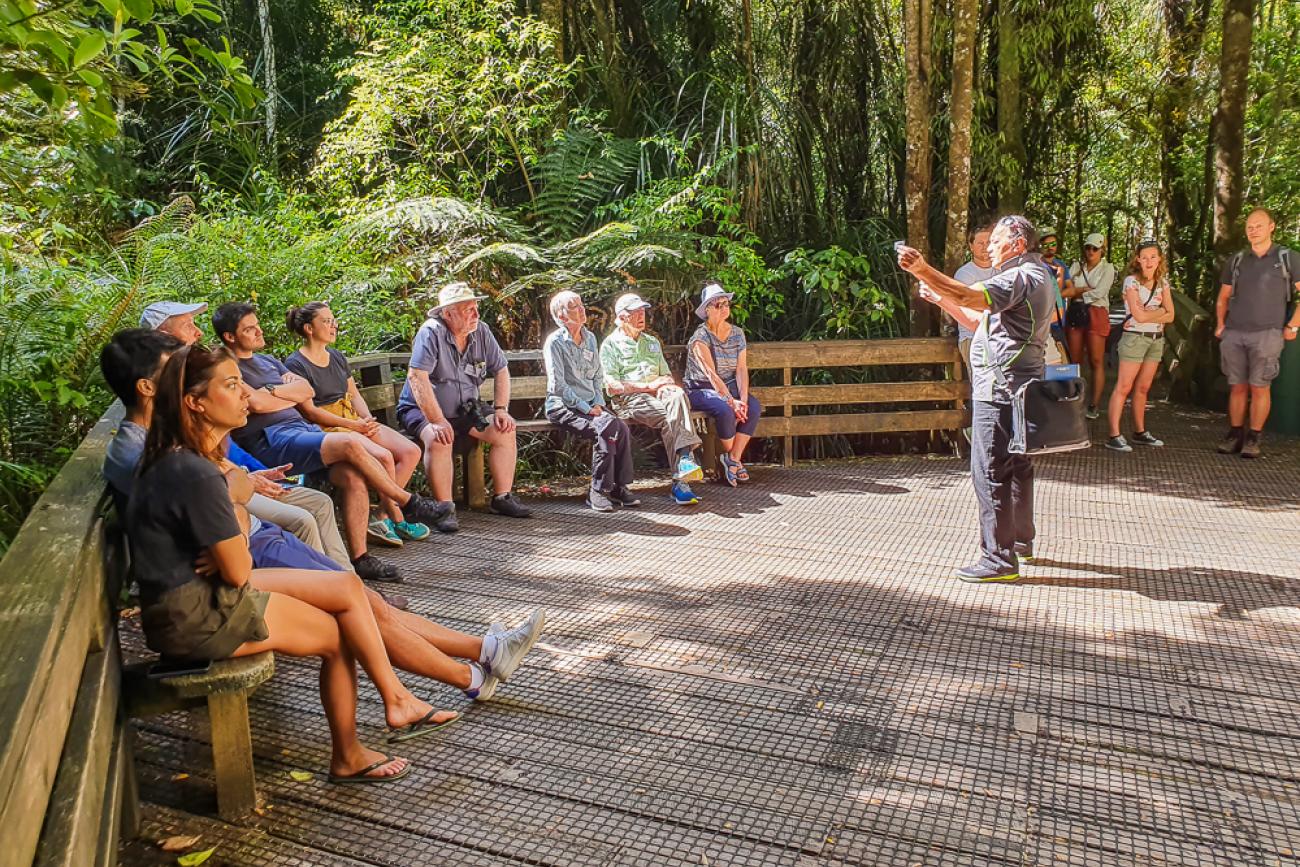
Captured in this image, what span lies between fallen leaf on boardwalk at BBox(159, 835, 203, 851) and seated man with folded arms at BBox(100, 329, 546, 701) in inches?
33.9

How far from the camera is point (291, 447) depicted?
5.19 metres

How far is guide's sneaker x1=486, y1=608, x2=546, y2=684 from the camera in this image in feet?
12.2

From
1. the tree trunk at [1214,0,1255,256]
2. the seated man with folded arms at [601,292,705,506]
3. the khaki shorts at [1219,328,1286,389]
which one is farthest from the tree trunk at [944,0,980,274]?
the seated man with folded arms at [601,292,705,506]

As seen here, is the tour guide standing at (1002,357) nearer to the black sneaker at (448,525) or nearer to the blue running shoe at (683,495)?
the blue running shoe at (683,495)

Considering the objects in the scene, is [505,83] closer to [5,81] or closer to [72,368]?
[72,368]

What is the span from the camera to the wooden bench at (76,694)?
1.63 m

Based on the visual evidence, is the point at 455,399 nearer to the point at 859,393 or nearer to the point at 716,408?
the point at 716,408

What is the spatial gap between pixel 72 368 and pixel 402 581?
187cm

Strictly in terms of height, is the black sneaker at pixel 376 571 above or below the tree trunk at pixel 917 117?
below

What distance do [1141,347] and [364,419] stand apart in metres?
6.51

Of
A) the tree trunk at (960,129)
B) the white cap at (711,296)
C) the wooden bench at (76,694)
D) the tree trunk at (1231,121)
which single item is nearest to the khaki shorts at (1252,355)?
the tree trunk at (960,129)

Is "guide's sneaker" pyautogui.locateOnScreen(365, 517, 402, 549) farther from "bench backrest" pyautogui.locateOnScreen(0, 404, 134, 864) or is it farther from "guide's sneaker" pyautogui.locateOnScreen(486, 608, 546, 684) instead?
"bench backrest" pyautogui.locateOnScreen(0, 404, 134, 864)

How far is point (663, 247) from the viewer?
795 cm

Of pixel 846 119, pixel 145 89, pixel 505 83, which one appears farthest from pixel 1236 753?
pixel 846 119
